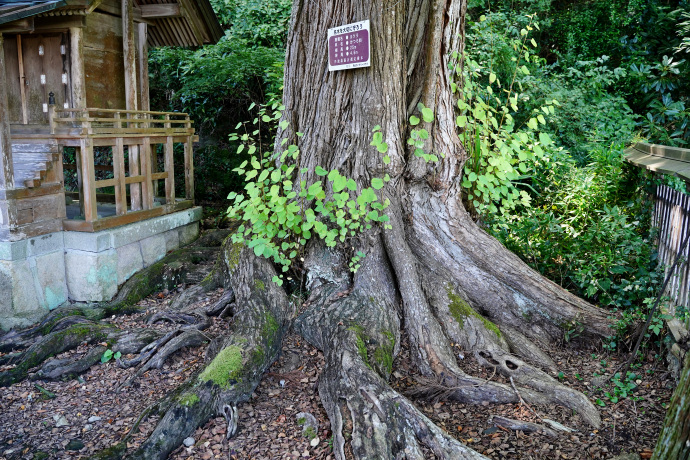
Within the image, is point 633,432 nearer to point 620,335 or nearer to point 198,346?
point 620,335

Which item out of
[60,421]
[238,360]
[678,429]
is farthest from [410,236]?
[60,421]

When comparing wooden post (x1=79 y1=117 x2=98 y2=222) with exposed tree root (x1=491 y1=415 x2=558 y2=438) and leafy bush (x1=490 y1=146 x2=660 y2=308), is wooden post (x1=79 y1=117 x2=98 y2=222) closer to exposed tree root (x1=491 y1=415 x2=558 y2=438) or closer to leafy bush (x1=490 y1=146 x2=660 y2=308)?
leafy bush (x1=490 y1=146 x2=660 y2=308)

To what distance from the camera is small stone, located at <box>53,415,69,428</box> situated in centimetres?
426

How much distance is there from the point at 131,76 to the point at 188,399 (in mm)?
5455

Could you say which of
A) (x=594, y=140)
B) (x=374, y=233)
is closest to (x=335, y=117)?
(x=374, y=233)

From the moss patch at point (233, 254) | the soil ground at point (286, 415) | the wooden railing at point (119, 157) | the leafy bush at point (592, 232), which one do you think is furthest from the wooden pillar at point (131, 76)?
the leafy bush at point (592, 232)

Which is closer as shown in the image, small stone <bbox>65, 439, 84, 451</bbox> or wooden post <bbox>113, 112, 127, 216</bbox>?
small stone <bbox>65, 439, 84, 451</bbox>

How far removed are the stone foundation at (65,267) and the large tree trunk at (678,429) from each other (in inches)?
234

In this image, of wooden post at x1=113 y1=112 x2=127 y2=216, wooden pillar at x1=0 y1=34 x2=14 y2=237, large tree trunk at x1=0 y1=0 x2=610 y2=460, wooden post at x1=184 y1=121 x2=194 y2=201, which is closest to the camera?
large tree trunk at x1=0 y1=0 x2=610 y2=460

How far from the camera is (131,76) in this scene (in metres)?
7.52

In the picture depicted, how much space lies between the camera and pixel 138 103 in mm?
8109

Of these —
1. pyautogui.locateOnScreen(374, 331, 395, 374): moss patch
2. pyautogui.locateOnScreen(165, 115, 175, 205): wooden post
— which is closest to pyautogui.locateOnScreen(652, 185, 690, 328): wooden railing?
pyautogui.locateOnScreen(374, 331, 395, 374): moss patch

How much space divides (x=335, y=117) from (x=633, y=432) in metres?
3.40

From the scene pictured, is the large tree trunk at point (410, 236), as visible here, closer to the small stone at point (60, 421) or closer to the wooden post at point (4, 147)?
the small stone at point (60, 421)
